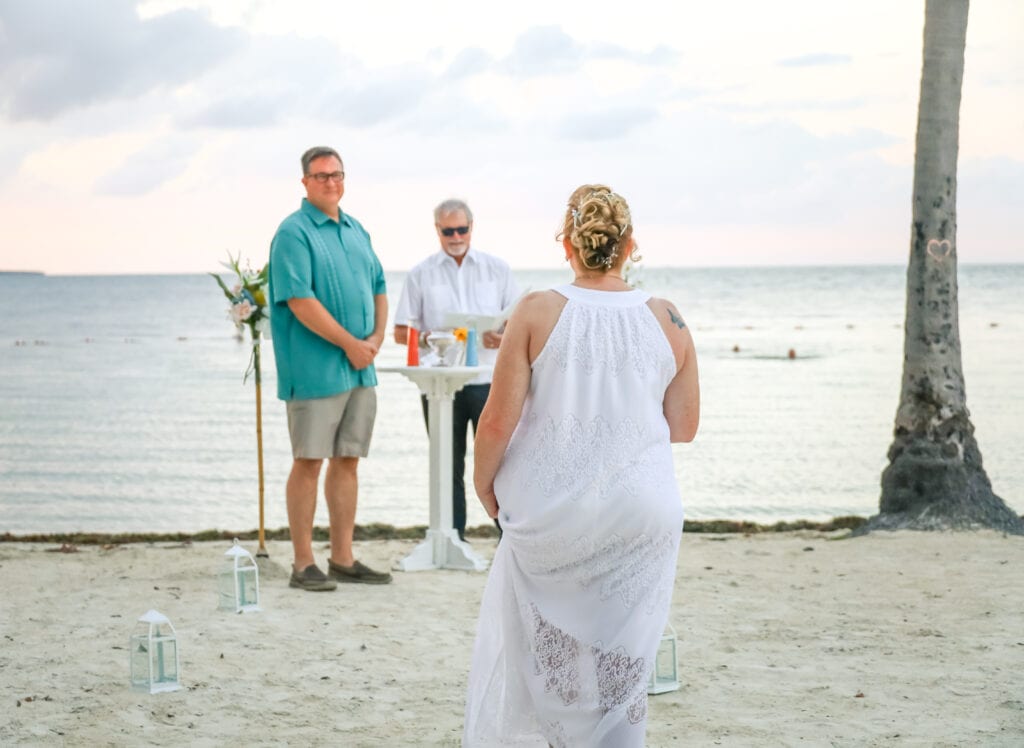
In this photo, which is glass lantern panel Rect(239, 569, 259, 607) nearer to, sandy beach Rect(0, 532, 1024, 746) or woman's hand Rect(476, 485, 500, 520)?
sandy beach Rect(0, 532, 1024, 746)

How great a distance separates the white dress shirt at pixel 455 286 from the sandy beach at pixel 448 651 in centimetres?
148

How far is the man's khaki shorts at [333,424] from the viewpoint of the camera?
21.9 feet

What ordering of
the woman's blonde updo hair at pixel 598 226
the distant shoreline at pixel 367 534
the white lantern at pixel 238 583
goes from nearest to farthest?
the woman's blonde updo hair at pixel 598 226 → the white lantern at pixel 238 583 → the distant shoreline at pixel 367 534

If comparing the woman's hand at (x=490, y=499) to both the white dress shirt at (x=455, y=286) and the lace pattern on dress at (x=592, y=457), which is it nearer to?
the lace pattern on dress at (x=592, y=457)

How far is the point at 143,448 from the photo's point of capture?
15414 millimetres

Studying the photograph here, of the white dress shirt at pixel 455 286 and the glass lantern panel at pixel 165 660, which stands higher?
the white dress shirt at pixel 455 286

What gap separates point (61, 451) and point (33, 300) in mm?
68582

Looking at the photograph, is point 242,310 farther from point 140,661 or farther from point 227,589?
point 140,661

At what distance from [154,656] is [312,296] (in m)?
2.15

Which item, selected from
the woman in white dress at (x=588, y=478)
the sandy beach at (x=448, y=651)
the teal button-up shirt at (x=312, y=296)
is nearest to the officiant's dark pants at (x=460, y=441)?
the sandy beach at (x=448, y=651)

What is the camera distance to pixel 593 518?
3502 mm

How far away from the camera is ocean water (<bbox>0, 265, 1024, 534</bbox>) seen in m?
11.2

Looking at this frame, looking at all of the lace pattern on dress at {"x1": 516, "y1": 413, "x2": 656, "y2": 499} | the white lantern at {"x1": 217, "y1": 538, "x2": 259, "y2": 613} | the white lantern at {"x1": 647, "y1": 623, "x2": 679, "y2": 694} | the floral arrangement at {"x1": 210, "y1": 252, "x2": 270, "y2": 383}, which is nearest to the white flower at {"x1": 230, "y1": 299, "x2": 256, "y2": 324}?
the floral arrangement at {"x1": 210, "y1": 252, "x2": 270, "y2": 383}

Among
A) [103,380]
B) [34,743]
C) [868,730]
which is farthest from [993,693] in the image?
[103,380]
